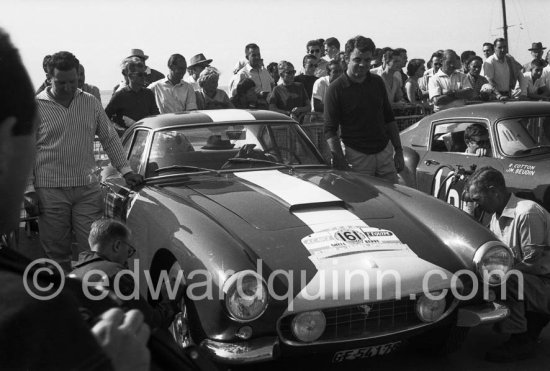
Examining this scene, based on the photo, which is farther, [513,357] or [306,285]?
[513,357]

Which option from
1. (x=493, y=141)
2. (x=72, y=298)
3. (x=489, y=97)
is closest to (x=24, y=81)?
(x=72, y=298)

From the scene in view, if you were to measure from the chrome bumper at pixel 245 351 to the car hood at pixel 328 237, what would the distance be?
209 mm

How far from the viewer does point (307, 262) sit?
3.87 metres

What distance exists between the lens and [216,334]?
12.3 ft

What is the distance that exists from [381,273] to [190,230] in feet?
3.52

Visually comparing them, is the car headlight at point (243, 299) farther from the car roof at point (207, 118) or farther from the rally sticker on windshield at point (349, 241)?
the car roof at point (207, 118)

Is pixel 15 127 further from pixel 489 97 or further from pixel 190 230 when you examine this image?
pixel 489 97

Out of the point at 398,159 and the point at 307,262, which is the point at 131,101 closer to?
the point at 398,159

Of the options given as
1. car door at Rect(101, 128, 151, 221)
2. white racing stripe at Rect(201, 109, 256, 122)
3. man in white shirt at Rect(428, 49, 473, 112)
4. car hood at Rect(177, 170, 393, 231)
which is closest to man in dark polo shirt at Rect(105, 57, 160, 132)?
car door at Rect(101, 128, 151, 221)

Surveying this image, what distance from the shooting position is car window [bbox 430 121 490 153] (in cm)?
722

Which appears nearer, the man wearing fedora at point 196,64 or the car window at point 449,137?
the car window at point 449,137

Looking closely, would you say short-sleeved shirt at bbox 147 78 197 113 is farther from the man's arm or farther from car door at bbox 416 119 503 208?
car door at bbox 416 119 503 208

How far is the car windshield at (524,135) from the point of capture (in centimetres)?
661

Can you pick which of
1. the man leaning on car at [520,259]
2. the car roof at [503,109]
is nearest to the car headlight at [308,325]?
the man leaning on car at [520,259]
